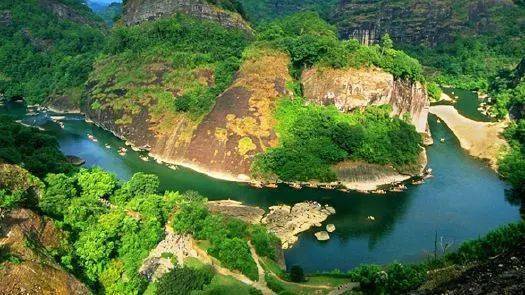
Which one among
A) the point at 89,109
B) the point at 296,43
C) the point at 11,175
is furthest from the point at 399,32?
the point at 11,175

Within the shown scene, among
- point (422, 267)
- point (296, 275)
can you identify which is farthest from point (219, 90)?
point (422, 267)

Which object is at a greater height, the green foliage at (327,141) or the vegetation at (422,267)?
the vegetation at (422,267)

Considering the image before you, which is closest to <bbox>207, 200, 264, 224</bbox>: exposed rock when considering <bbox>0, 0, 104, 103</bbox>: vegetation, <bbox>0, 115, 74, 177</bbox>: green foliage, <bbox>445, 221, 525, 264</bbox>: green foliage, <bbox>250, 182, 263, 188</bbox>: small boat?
<bbox>250, 182, 263, 188</bbox>: small boat

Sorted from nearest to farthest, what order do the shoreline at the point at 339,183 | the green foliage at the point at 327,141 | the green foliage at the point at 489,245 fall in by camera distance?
A: the green foliage at the point at 489,245 → the shoreline at the point at 339,183 → the green foliage at the point at 327,141

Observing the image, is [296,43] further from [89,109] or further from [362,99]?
[89,109]

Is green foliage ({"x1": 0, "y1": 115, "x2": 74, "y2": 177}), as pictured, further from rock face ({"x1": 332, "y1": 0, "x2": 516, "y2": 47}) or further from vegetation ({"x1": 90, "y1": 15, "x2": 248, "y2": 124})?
rock face ({"x1": 332, "y1": 0, "x2": 516, "y2": 47})

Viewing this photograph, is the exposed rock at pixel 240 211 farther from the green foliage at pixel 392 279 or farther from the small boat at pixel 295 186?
the green foliage at pixel 392 279

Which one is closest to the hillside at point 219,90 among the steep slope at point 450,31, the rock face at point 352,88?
the rock face at point 352,88
